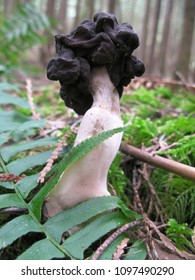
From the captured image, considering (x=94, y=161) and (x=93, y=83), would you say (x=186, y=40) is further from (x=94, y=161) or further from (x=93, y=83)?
(x=94, y=161)

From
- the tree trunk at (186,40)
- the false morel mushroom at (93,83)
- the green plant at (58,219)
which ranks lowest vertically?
the tree trunk at (186,40)

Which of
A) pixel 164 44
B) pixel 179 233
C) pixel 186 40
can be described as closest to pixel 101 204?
pixel 179 233

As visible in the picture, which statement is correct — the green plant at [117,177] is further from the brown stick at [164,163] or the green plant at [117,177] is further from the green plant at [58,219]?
the green plant at [58,219]

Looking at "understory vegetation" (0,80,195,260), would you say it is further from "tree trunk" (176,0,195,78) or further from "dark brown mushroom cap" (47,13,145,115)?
"tree trunk" (176,0,195,78)

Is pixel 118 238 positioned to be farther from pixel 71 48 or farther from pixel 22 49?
pixel 22 49

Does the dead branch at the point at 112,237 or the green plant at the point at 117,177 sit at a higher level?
the dead branch at the point at 112,237

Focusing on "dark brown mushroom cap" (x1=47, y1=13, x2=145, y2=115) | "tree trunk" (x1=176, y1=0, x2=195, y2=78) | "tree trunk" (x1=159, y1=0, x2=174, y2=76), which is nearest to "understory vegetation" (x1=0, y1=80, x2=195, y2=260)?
"dark brown mushroom cap" (x1=47, y1=13, x2=145, y2=115)

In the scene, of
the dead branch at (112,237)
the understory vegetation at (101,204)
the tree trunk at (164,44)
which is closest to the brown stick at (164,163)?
the understory vegetation at (101,204)
